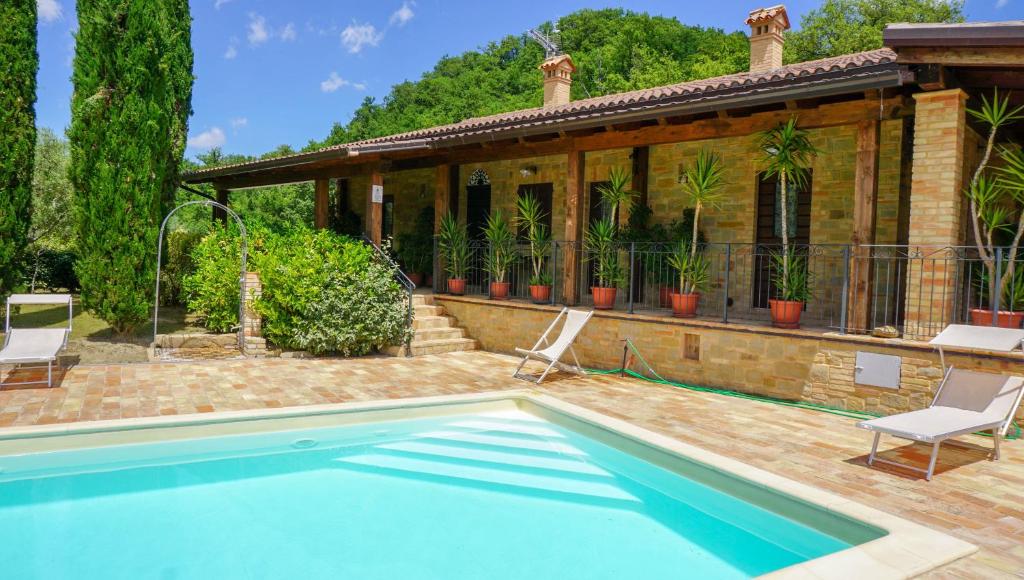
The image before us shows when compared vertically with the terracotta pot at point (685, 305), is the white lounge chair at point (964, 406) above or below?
below

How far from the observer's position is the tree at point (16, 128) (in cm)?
954

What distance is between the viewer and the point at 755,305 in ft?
35.2

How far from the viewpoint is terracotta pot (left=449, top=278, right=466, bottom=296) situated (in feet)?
38.8

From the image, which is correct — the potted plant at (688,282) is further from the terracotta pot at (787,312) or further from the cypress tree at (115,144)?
the cypress tree at (115,144)

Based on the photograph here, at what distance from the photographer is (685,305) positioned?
8.82 m

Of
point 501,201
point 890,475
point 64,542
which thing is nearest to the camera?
point 64,542

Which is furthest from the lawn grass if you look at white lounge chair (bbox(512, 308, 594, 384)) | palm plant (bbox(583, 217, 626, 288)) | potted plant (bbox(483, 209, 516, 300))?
palm plant (bbox(583, 217, 626, 288))

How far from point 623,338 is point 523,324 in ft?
6.22

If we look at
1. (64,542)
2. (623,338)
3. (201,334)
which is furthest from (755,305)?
(64,542)

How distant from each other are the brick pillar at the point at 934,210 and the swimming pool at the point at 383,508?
11.9ft

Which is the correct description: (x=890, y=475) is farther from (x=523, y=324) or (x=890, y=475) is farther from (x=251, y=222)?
(x=251, y=222)

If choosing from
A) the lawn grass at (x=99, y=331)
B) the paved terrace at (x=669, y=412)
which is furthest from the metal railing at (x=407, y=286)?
the lawn grass at (x=99, y=331)

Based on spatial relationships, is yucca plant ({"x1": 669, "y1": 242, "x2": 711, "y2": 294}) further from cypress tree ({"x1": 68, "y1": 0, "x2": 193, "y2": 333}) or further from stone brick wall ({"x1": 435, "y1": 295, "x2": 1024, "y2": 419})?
cypress tree ({"x1": 68, "y1": 0, "x2": 193, "y2": 333})

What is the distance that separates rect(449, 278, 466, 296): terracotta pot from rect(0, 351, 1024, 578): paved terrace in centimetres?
190
